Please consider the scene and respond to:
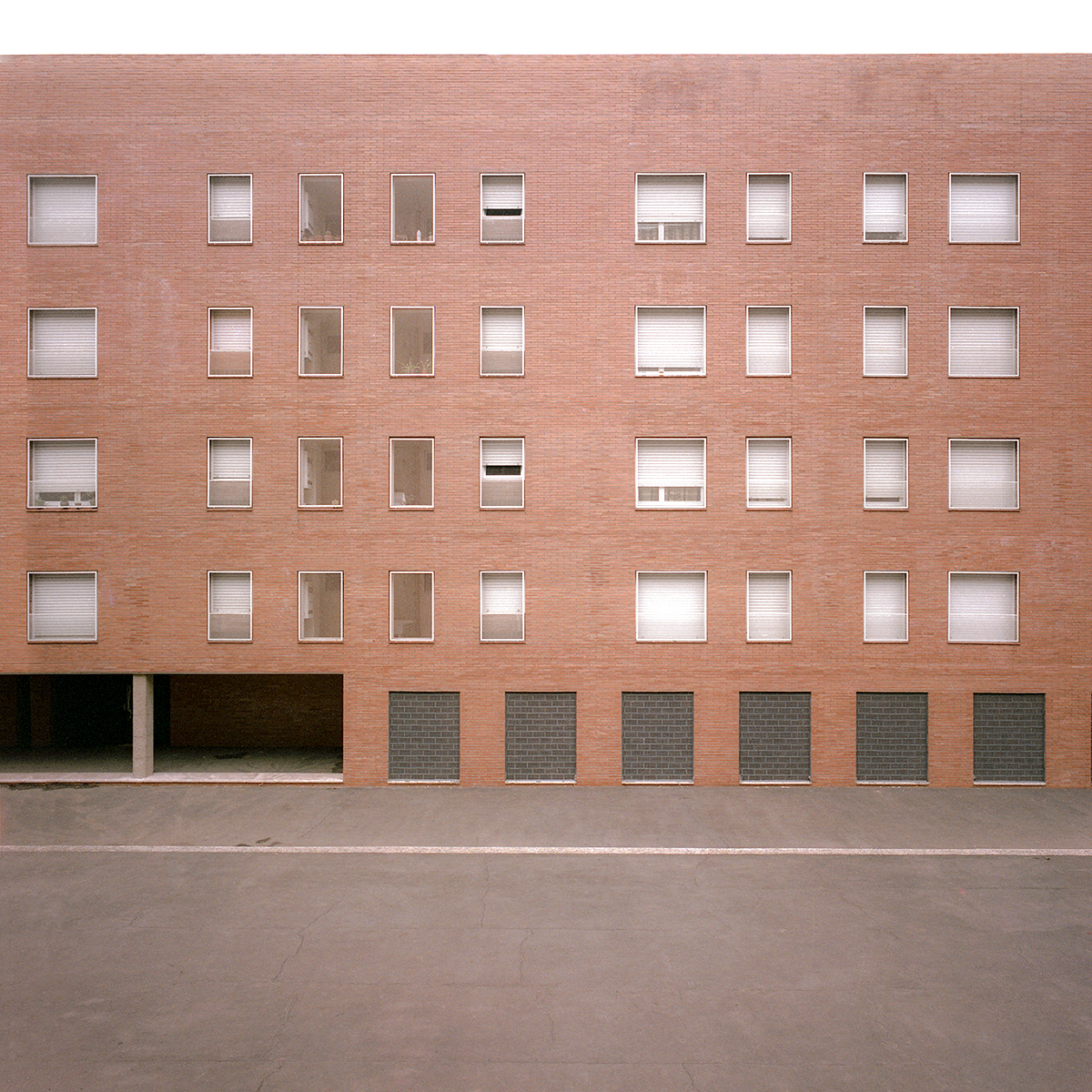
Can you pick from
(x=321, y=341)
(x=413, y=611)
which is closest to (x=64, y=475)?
(x=321, y=341)

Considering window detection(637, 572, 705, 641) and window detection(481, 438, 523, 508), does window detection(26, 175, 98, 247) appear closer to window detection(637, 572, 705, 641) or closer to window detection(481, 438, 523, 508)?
window detection(481, 438, 523, 508)

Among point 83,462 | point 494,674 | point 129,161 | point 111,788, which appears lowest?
point 111,788

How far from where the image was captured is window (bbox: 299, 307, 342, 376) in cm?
1664

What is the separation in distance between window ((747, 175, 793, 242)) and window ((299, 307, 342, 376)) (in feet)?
32.8

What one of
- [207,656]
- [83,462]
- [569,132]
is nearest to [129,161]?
[83,462]

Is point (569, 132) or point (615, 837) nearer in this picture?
point (615, 837)

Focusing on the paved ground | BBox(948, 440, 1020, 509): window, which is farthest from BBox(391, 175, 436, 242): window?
BBox(948, 440, 1020, 509): window

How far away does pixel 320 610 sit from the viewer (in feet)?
54.4

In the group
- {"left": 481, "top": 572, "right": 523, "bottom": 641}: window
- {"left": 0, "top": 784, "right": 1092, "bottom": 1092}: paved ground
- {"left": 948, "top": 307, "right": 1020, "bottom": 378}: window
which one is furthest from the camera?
{"left": 481, "top": 572, "right": 523, "bottom": 641}: window

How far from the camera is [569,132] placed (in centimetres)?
1647

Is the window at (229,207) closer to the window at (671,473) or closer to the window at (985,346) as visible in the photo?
the window at (671,473)

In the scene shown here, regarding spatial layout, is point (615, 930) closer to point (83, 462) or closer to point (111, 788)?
point (111, 788)

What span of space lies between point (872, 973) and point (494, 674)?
377 inches

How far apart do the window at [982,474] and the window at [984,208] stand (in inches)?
192
